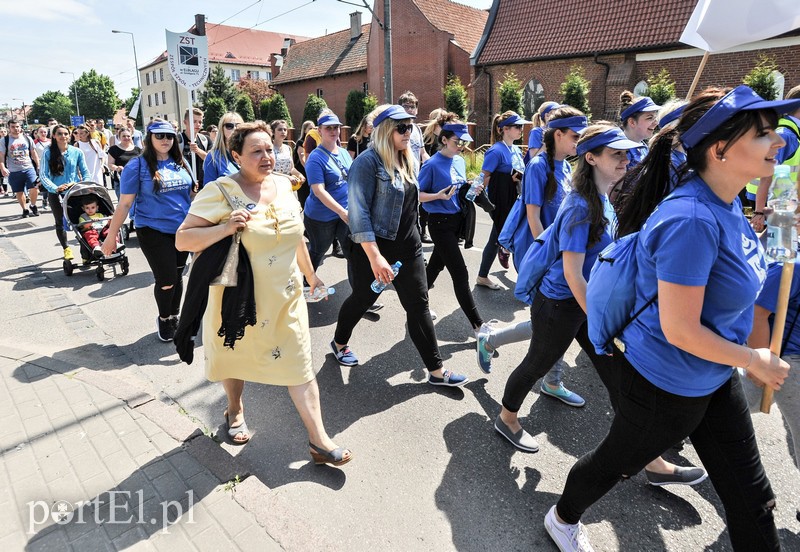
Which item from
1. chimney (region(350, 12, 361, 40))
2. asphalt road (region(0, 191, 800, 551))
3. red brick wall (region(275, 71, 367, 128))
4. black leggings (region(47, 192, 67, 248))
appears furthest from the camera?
chimney (region(350, 12, 361, 40))

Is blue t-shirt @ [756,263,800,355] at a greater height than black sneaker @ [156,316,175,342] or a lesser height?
greater

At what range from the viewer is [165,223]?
4590 mm

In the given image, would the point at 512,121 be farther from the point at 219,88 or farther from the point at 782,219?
the point at 219,88

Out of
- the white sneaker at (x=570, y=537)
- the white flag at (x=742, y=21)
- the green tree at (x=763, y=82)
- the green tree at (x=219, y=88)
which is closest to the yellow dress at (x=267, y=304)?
the white sneaker at (x=570, y=537)

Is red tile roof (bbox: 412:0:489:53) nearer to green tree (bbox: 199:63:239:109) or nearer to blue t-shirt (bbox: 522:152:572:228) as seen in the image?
green tree (bbox: 199:63:239:109)

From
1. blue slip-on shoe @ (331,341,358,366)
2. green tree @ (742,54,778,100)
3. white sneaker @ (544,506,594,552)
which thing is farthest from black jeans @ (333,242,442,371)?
green tree @ (742,54,778,100)

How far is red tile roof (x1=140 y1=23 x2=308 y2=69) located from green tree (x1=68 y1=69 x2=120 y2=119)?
24.0 m

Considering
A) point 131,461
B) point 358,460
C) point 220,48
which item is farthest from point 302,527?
point 220,48

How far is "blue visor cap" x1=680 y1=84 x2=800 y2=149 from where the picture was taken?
64.1 inches

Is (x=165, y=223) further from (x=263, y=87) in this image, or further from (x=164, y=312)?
(x=263, y=87)

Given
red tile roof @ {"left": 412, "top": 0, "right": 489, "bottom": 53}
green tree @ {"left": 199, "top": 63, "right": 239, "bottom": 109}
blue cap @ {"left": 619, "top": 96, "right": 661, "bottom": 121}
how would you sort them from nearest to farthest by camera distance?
blue cap @ {"left": 619, "top": 96, "right": 661, "bottom": 121}
red tile roof @ {"left": 412, "top": 0, "right": 489, "bottom": 53}
green tree @ {"left": 199, "top": 63, "right": 239, "bottom": 109}

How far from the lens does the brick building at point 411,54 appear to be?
105 feet

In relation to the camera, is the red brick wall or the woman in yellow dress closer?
the woman in yellow dress

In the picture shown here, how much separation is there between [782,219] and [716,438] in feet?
2.89
